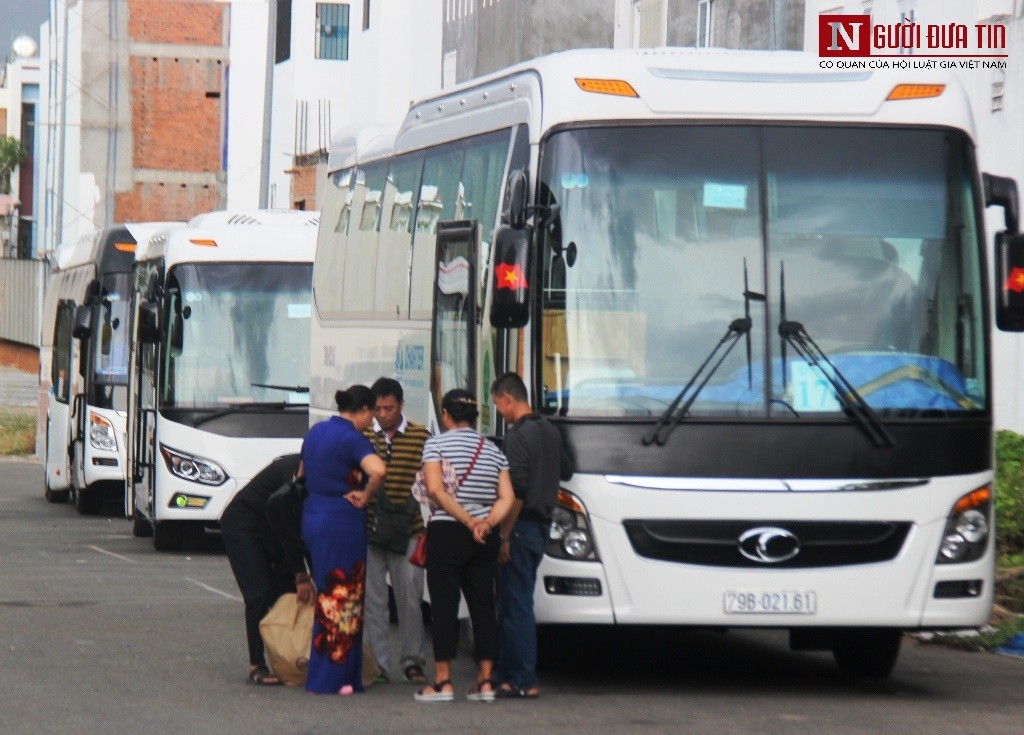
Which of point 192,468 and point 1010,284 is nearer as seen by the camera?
point 1010,284

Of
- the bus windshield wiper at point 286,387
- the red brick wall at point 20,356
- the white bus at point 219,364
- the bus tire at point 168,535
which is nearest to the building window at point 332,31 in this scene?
the red brick wall at point 20,356

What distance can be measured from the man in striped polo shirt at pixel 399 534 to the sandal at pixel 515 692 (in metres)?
0.90

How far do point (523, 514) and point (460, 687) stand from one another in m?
1.38

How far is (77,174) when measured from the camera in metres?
80.2

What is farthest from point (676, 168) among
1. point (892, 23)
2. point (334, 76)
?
point (334, 76)

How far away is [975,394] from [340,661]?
11.2 feet

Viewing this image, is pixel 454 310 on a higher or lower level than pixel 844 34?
lower

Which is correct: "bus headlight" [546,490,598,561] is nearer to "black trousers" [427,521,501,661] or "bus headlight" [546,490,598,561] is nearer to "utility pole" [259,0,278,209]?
"black trousers" [427,521,501,661]

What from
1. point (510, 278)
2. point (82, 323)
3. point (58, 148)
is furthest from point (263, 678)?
point (58, 148)

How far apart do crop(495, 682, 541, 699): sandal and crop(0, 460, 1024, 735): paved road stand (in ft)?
0.37

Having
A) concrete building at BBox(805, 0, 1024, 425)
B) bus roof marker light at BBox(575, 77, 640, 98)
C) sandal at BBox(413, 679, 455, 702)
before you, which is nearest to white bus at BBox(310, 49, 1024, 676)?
bus roof marker light at BBox(575, 77, 640, 98)

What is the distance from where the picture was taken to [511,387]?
412 inches

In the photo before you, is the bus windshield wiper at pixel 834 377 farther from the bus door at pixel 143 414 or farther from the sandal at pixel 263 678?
the bus door at pixel 143 414

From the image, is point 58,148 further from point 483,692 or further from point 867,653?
point 483,692
